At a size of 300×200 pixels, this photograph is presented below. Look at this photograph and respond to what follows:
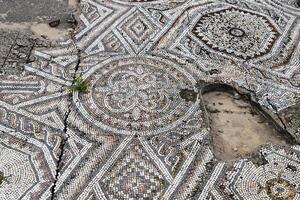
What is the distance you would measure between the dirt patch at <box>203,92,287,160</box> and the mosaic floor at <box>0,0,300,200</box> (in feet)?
0.30

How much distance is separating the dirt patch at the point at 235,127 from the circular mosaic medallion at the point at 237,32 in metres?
0.64

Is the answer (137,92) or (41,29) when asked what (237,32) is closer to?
(137,92)

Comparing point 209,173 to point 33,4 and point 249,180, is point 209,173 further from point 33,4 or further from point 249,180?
point 33,4

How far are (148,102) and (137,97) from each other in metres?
0.10

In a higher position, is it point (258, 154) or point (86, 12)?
point (86, 12)

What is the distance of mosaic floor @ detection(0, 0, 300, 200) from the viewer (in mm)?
3336

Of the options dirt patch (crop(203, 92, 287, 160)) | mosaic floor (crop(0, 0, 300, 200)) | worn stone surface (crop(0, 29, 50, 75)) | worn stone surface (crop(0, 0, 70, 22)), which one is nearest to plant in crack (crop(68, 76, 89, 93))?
mosaic floor (crop(0, 0, 300, 200))

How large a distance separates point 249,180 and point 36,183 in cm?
139

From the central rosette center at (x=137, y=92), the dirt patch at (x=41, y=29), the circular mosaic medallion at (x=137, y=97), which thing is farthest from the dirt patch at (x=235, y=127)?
the dirt patch at (x=41, y=29)

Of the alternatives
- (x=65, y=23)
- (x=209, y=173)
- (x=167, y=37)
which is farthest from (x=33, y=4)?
(x=209, y=173)

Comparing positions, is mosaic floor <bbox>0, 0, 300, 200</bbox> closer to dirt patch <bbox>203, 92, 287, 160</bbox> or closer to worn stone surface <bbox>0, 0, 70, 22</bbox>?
dirt patch <bbox>203, 92, 287, 160</bbox>

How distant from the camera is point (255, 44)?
4.65 m

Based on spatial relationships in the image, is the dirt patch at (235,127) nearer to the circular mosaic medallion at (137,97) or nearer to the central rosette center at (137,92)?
the circular mosaic medallion at (137,97)

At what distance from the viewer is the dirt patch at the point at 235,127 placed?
3.64 metres
